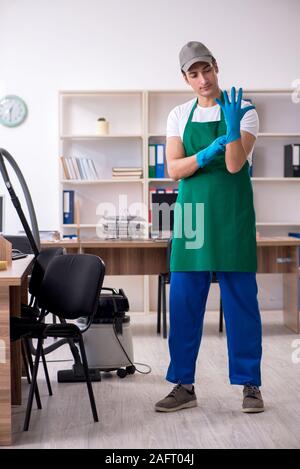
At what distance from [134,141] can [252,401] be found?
3.61 meters

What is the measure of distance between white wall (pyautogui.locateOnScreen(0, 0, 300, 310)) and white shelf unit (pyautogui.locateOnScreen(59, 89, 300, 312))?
11cm

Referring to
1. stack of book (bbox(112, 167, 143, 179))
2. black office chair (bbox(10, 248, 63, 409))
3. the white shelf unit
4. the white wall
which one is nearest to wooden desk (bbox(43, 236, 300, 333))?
the white shelf unit

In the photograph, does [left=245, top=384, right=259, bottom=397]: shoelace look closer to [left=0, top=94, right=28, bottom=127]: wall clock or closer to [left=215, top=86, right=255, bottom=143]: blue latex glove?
[left=215, top=86, right=255, bottom=143]: blue latex glove

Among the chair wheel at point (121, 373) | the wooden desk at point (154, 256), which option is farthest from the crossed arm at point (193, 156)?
the wooden desk at point (154, 256)

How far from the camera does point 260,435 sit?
8.93 ft

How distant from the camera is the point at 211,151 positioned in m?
2.89

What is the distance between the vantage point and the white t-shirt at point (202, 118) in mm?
2990

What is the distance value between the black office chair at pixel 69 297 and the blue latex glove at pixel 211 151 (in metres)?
0.58

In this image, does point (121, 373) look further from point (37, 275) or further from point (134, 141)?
point (134, 141)

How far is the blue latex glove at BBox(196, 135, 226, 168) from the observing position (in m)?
2.87

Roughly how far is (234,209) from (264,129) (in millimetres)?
3451

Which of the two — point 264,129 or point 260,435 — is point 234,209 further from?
point 264,129

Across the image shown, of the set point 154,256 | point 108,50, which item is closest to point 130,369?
point 154,256

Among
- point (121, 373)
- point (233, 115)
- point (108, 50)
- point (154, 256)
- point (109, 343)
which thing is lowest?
point (121, 373)
